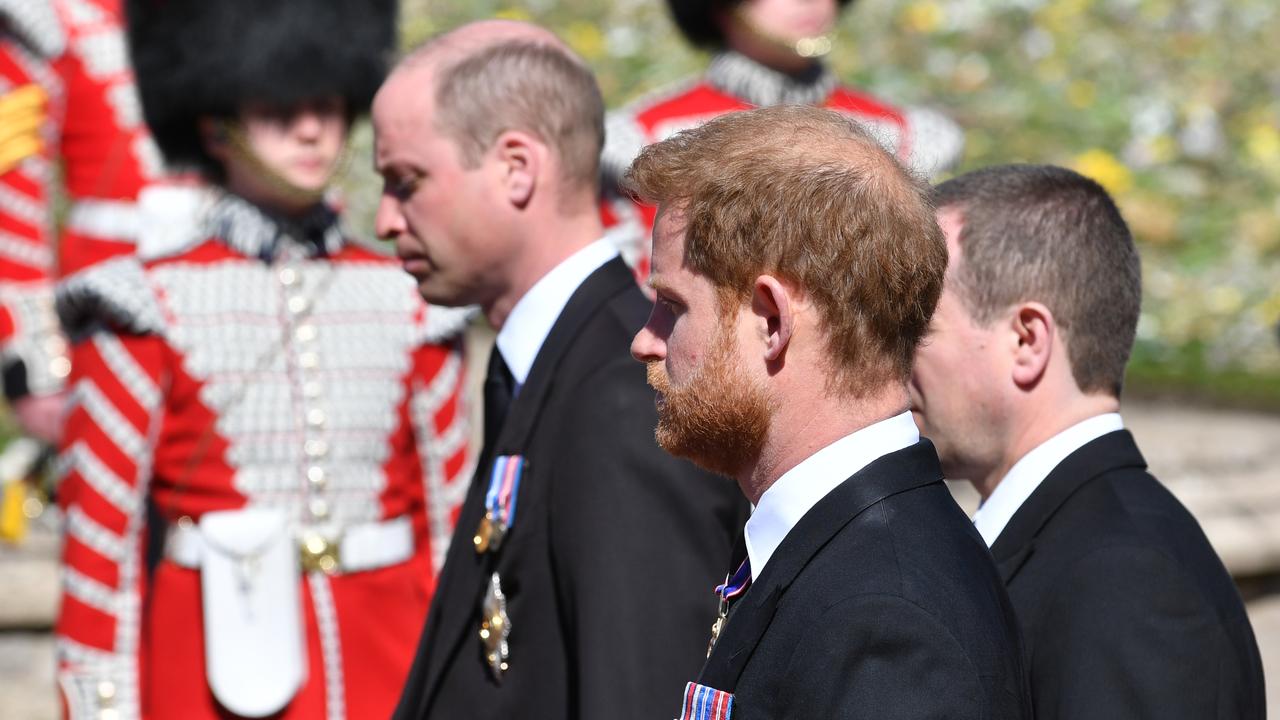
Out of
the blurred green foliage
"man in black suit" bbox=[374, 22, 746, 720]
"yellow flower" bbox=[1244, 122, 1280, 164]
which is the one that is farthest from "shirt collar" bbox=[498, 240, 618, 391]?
"yellow flower" bbox=[1244, 122, 1280, 164]

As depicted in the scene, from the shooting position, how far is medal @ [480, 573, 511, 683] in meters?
2.61

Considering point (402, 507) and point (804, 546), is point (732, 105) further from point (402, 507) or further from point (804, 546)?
point (804, 546)

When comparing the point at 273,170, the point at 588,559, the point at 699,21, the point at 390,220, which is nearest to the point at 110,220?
the point at 273,170

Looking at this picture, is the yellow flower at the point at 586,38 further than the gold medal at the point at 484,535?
Yes

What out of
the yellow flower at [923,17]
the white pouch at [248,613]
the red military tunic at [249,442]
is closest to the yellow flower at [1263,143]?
A: the yellow flower at [923,17]

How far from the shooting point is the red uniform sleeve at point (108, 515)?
3602mm

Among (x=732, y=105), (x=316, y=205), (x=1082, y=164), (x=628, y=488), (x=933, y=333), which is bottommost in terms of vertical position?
(x=628, y=488)

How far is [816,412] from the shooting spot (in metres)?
1.88

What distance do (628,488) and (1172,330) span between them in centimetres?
691

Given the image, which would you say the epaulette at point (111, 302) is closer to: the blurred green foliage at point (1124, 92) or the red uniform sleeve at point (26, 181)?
the red uniform sleeve at point (26, 181)

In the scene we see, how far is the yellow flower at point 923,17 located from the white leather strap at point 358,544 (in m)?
7.87

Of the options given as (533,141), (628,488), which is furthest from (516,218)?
(628,488)

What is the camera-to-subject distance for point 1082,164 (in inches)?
388

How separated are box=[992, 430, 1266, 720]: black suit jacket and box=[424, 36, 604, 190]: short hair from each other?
95cm
